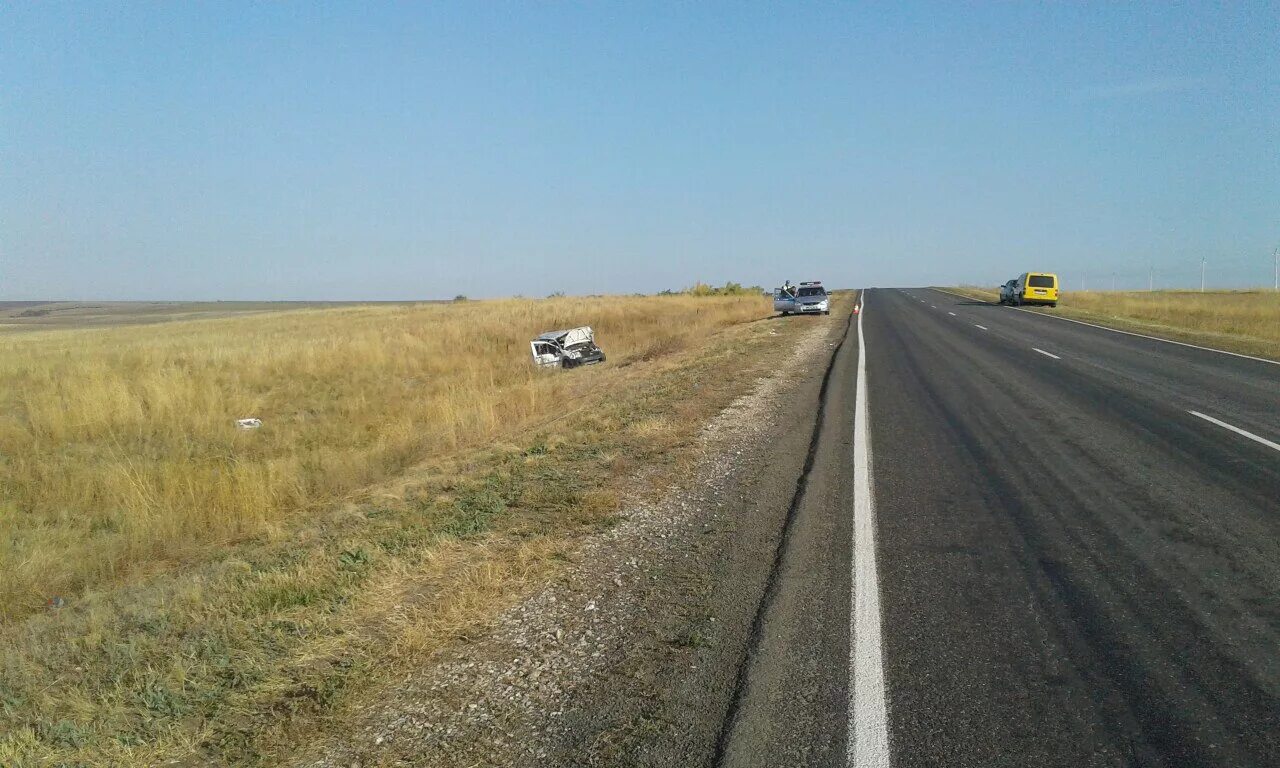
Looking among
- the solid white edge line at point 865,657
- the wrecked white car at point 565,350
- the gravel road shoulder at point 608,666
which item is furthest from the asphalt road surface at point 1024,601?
the wrecked white car at point 565,350

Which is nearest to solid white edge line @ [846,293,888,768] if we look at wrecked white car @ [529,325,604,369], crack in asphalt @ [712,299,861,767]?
crack in asphalt @ [712,299,861,767]

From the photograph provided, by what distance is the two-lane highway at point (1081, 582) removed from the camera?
3.49 m

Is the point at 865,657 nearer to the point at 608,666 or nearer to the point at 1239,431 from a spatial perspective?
the point at 608,666

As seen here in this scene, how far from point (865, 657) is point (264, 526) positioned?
649cm

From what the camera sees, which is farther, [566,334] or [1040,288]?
[1040,288]

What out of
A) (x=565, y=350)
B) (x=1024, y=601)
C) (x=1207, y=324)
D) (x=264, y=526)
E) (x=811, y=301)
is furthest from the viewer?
(x=811, y=301)

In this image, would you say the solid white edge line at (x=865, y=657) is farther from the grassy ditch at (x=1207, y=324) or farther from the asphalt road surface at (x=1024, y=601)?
the grassy ditch at (x=1207, y=324)

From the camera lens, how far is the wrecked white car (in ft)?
78.8

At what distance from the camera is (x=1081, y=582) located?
199 inches

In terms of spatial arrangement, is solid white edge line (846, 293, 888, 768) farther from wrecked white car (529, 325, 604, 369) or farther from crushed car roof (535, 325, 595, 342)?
crushed car roof (535, 325, 595, 342)

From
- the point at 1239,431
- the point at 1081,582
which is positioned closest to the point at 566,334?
the point at 1239,431

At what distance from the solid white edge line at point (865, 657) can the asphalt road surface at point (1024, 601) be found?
0.04 feet

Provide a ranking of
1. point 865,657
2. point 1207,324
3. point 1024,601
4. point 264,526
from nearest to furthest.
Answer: point 865,657 → point 1024,601 → point 264,526 → point 1207,324

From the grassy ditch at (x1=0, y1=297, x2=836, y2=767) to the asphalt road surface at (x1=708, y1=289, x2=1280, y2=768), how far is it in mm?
1900
